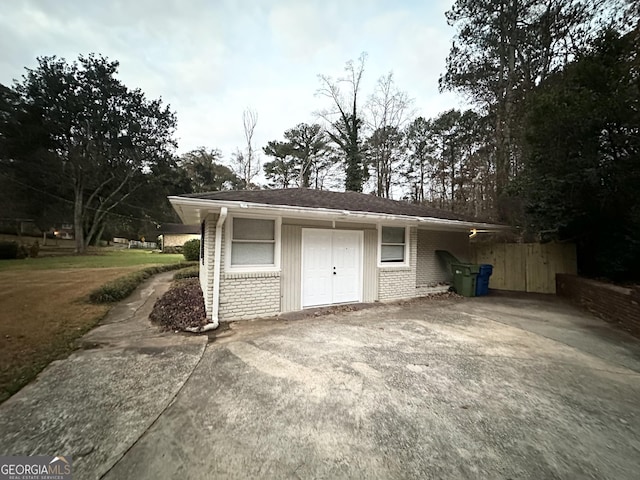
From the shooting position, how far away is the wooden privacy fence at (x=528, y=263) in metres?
8.71

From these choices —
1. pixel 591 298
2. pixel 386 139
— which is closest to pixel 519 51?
pixel 386 139

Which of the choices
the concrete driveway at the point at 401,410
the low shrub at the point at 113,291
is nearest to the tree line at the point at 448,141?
the concrete driveway at the point at 401,410

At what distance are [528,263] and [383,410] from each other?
9599 mm

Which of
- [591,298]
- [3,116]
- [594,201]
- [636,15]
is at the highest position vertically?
[3,116]

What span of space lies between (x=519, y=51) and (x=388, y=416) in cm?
1494

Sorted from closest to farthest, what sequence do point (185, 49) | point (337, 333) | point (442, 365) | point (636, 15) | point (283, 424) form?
point (283, 424), point (442, 365), point (337, 333), point (636, 15), point (185, 49)

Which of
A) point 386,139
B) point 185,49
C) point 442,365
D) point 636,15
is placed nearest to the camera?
point 442,365

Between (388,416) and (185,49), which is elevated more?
(185,49)

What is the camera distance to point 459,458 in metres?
1.94

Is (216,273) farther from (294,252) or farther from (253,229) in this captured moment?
(294,252)

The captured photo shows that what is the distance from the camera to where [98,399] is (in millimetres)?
2707

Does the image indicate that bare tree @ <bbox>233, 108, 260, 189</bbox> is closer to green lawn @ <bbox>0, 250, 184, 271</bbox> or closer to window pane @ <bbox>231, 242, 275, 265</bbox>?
green lawn @ <bbox>0, 250, 184, 271</bbox>

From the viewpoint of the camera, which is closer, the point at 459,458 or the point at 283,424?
the point at 459,458

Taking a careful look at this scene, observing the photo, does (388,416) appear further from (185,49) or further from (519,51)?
(519,51)
